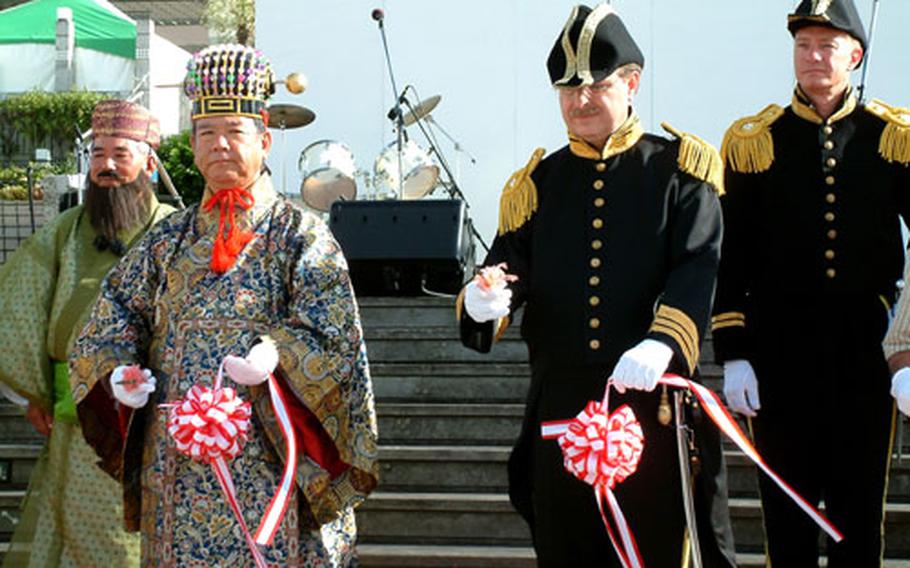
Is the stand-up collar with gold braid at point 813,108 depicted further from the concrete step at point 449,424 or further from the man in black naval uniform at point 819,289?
the concrete step at point 449,424

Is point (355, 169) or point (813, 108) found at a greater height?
point (813, 108)

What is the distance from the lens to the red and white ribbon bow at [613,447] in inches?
124

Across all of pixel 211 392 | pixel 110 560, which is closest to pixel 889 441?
pixel 211 392

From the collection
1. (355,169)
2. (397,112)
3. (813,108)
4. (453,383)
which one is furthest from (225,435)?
(355,169)

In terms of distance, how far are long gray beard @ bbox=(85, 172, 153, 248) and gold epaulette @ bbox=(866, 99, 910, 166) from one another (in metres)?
2.33

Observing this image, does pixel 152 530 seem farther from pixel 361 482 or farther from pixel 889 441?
pixel 889 441

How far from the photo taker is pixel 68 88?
2222 cm

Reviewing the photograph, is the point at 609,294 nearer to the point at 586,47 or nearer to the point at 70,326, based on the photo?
the point at 586,47

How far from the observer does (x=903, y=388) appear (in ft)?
10.2

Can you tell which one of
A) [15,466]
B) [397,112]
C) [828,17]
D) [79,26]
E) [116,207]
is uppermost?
[79,26]

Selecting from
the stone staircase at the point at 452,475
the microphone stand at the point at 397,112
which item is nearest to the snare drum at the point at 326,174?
the microphone stand at the point at 397,112

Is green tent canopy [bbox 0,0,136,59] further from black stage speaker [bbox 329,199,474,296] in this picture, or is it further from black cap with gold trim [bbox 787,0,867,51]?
black cap with gold trim [bbox 787,0,867,51]

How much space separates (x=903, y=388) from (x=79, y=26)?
21426 millimetres

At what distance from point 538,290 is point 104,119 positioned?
1735 millimetres
